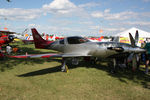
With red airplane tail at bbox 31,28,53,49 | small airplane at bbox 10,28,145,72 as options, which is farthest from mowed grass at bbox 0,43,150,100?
red airplane tail at bbox 31,28,53,49

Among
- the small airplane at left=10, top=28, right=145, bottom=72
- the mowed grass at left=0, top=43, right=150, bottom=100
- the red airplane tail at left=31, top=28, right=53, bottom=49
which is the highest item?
the red airplane tail at left=31, top=28, right=53, bottom=49

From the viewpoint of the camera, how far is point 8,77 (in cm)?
677

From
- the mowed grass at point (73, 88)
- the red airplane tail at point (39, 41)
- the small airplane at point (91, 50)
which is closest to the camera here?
the mowed grass at point (73, 88)

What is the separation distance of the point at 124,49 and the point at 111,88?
9.48ft

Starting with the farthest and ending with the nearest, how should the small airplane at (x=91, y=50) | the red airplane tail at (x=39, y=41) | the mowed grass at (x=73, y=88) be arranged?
1. the red airplane tail at (x=39, y=41)
2. the small airplane at (x=91, y=50)
3. the mowed grass at (x=73, y=88)

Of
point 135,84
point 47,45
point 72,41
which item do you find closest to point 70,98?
point 135,84

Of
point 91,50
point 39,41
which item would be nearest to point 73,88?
point 91,50

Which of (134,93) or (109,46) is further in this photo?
(109,46)

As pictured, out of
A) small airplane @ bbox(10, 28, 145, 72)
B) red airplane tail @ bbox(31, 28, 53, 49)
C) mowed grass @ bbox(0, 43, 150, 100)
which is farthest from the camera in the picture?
red airplane tail @ bbox(31, 28, 53, 49)

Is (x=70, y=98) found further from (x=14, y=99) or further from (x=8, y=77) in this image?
(x=8, y=77)

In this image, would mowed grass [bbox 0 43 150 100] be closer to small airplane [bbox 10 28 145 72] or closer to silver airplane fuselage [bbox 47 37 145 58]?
small airplane [bbox 10 28 145 72]

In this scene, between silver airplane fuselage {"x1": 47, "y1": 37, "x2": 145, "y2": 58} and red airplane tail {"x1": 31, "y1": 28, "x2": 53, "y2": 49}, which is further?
red airplane tail {"x1": 31, "y1": 28, "x2": 53, "y2": 49}

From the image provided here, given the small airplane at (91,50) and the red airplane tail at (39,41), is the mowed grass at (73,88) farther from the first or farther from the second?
the red airplane tail at (39,41)

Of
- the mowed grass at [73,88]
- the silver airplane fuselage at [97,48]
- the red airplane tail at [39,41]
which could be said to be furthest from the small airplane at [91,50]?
the red airplane tail at [39,41]
